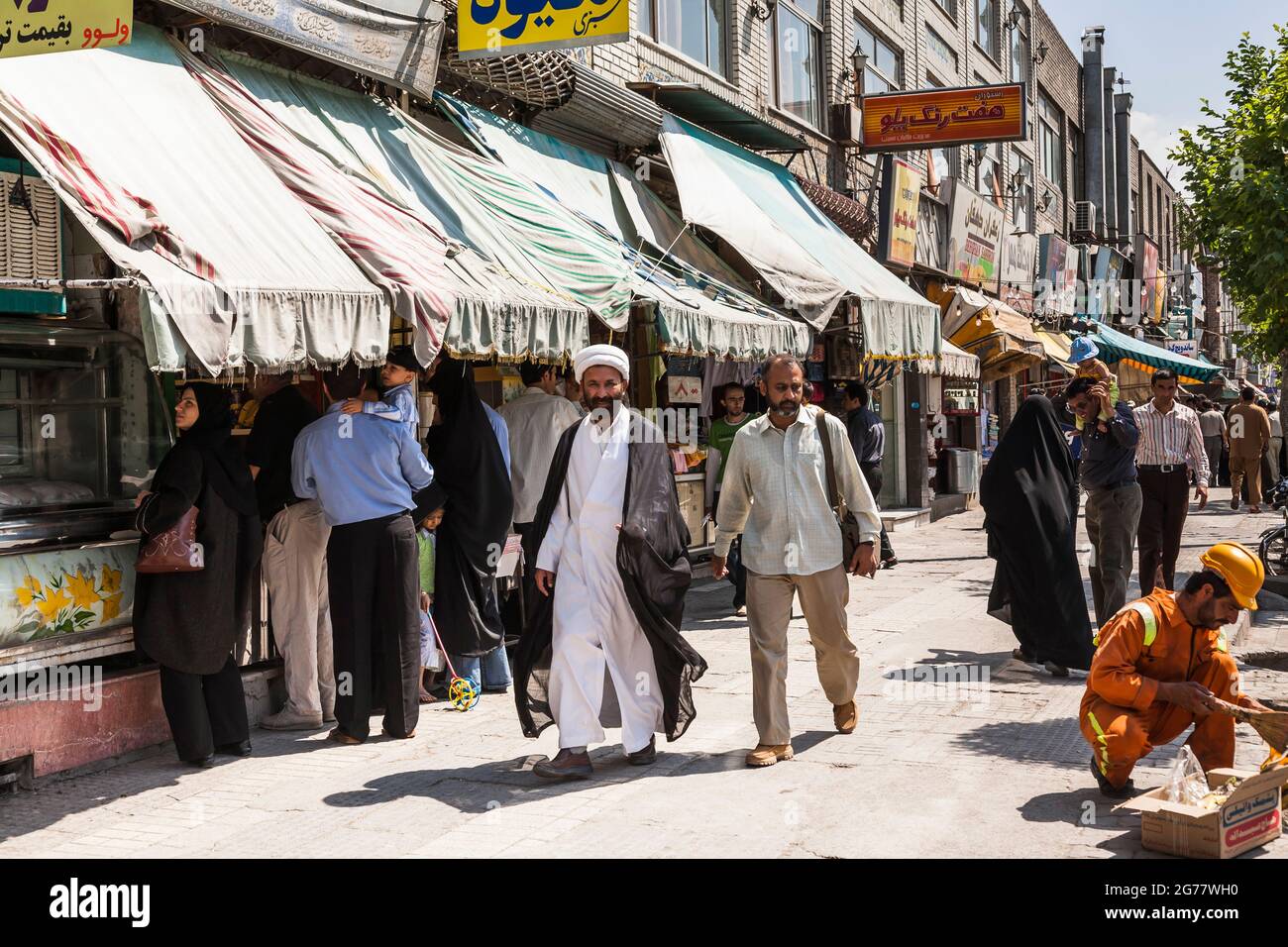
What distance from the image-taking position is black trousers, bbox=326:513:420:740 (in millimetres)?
6684

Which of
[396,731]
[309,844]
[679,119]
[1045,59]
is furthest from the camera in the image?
[1045,59]

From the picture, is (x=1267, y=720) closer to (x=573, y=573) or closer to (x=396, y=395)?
(x=573, y=573)

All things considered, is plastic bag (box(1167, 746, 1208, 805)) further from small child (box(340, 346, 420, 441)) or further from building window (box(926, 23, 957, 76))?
building window (box(926, 23, 957, 76))

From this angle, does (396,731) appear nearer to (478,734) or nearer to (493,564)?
(478,734)

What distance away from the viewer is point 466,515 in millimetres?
7719

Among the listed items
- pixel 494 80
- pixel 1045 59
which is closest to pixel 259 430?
pixel 494 80

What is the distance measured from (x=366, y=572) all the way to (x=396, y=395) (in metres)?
0.96

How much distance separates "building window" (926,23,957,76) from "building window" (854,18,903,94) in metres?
1.93

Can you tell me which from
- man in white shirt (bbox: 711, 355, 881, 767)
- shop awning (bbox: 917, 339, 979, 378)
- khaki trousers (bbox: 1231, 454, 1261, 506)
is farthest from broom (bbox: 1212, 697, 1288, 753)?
khaki trousers (bbox: 1231, 454, 1261, 506)

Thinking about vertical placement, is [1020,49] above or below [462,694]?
above

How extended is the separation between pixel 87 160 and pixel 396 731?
3.07 m

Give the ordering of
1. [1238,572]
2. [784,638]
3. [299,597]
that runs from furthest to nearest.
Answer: [299,597] → [784,638] → [1238,572]

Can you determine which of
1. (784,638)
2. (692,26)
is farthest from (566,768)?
(692,26)

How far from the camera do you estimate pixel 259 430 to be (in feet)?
23.2
